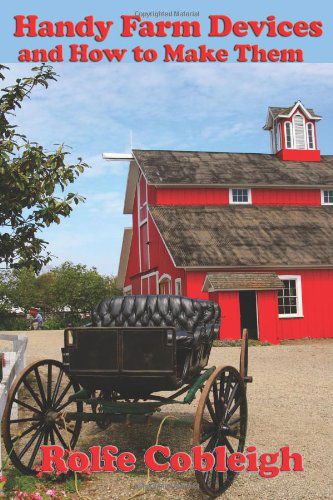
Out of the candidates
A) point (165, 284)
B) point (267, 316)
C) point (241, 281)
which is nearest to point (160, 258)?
point (165, 284)

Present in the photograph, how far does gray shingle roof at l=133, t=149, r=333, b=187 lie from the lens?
24141 millimetres

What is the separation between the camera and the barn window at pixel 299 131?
27891mm

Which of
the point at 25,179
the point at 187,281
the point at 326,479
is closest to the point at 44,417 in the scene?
the point at 326,479

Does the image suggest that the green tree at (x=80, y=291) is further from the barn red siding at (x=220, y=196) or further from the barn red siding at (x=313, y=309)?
the barn red siding at (x=313, y=309)

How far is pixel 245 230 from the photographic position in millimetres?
20984

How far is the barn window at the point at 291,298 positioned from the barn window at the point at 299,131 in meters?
10.6

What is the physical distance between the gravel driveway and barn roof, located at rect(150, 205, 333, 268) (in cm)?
815

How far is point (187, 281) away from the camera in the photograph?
19078 millimetres

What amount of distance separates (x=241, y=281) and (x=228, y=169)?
868 centimetres

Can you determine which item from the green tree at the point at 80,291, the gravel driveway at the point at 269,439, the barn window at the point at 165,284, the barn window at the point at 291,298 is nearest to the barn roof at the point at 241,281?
the barn window at the point at 291,298

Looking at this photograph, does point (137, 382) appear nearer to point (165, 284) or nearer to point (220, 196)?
point (165, 284)

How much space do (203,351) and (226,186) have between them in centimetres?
1912

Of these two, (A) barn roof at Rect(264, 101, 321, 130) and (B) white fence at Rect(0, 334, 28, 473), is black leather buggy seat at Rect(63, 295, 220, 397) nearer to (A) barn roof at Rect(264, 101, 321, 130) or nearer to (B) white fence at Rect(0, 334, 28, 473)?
(B) white fence at Rect(0, 334, 28, 473)

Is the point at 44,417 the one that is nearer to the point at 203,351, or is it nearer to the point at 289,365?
the point at 203,351
